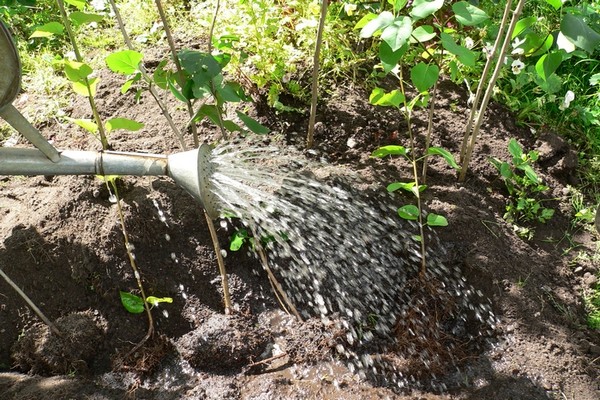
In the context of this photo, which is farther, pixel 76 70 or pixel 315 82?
pixel 315 82

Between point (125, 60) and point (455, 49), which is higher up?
point (125, 60)

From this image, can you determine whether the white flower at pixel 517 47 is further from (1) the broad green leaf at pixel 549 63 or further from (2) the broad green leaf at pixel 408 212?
(2) the broad green leaf at pixel 408 212

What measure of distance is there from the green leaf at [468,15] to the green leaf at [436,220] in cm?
70

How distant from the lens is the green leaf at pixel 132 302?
2383 mm

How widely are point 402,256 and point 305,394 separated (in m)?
0.68

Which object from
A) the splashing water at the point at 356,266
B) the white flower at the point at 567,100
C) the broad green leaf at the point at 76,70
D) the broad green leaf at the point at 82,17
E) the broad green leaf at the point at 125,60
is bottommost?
the splashing water at the point at 356,266

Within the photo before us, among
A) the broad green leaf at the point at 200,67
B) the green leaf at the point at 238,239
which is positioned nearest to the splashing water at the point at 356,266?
the green leaf at the point at 238,239

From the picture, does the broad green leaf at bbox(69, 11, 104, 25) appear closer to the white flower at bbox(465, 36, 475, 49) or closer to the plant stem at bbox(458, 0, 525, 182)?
the plant stem at bbox(458, 0, 525, 182)

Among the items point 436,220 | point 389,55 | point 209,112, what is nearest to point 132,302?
point 209,112

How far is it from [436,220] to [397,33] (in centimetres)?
74

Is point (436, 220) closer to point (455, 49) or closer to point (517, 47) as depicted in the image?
point (455, 49)

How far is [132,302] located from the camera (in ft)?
7.86

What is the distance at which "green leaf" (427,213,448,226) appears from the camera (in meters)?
2.38

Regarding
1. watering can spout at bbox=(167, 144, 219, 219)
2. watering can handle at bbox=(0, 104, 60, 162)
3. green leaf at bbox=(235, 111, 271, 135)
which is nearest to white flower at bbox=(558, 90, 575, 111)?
green leaf at bbox=(235, 111, 271, 135)
